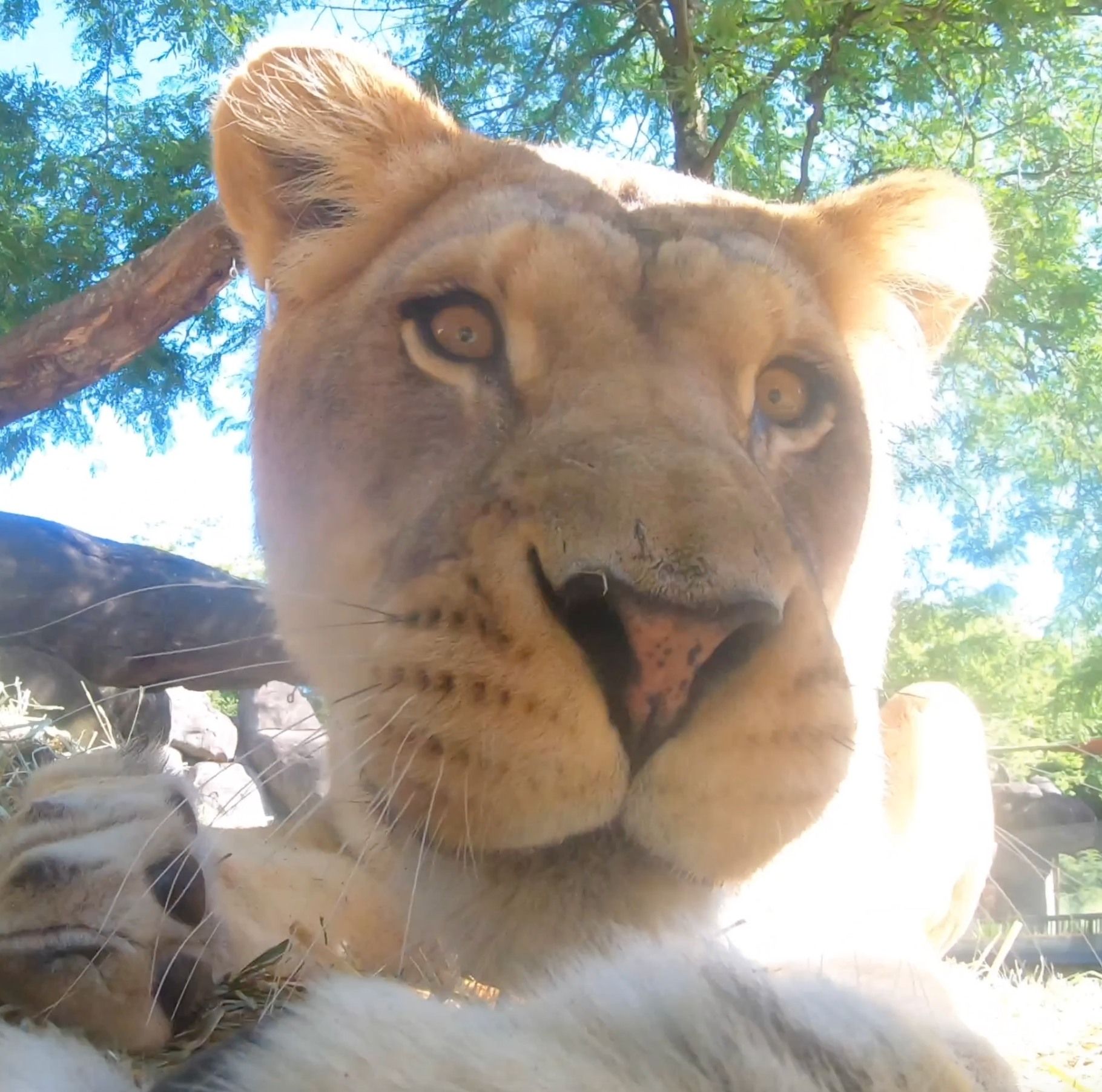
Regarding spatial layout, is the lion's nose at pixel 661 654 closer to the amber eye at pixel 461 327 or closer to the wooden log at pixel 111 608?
the amber eye at pixel 461 327

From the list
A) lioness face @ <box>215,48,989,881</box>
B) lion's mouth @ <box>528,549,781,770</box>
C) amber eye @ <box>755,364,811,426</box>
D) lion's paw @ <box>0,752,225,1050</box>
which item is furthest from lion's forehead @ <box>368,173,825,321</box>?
lion's paw @ <box>0,752,225,1050</box>

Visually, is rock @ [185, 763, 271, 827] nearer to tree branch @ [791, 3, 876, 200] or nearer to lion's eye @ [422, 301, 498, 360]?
lion's eye @ [422, 301, 498, 360]

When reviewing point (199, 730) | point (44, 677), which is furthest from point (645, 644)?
point (199, 730)

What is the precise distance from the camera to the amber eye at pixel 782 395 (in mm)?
1893

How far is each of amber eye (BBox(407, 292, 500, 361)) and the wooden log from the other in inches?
97.7

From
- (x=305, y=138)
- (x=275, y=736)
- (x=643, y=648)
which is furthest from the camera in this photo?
(x=275, y=736)

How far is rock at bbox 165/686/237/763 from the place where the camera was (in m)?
8.05

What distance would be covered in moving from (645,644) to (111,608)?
3.93m

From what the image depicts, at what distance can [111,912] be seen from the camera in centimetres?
131

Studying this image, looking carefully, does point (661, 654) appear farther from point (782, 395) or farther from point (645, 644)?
point (782, 395)

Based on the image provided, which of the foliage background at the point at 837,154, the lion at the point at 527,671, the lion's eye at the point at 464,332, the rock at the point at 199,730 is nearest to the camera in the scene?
the lion at the point at 527,671

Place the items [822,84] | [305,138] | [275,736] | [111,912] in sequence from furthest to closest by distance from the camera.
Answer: [822,84], [275,736], [305,138], [111,912]

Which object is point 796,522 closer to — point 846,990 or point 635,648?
point 635,648

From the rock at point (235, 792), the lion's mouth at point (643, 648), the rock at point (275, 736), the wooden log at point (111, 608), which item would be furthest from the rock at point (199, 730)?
the lion's mouth at point (643, 648)
